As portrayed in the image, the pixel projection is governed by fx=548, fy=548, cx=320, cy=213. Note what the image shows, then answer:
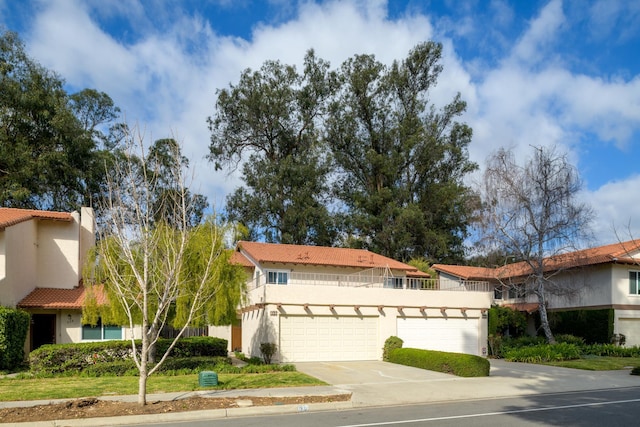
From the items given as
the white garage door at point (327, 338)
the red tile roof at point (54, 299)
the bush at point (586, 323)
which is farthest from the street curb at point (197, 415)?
the bush at point (586, 323)

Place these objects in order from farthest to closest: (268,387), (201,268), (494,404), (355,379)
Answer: (201,268), (355,379), (268,387), (494,404)

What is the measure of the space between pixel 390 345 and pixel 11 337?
53.5 ft

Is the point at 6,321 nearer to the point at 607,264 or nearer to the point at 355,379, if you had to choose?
the point at 355,379

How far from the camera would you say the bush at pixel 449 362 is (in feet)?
65.0

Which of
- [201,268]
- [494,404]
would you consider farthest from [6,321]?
[494,404]

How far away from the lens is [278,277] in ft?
110

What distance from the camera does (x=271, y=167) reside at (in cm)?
4716

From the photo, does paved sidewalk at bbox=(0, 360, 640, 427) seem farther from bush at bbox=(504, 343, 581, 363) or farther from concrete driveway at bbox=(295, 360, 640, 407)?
bush at bbox=(504, 343, 581, 363)

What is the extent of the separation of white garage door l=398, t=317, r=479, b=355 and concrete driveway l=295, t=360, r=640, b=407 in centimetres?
360

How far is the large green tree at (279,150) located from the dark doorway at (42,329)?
857 inches

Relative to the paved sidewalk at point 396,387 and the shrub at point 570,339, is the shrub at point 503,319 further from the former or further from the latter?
the paved sidewalk at point 396,387

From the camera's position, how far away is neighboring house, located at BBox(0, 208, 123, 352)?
24.4 meters

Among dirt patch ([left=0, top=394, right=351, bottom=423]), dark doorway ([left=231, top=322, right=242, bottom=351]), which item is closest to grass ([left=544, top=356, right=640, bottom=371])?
dirt patch ([left=0, top=394, right=351, bottom=423])

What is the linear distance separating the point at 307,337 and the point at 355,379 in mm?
6747
